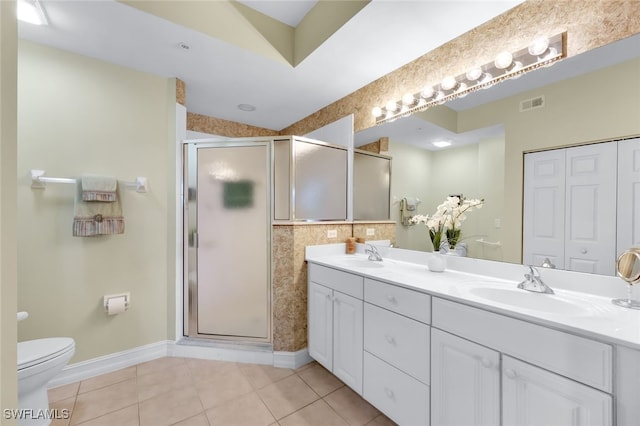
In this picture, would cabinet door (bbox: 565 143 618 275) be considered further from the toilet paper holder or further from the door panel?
the toilet paper holder

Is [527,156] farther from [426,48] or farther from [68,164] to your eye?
[68,164]

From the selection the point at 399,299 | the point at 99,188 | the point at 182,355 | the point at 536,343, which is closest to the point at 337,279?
the point at 399,299

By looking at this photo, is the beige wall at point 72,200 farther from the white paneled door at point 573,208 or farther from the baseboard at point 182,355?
the white paneled door at point 573,208

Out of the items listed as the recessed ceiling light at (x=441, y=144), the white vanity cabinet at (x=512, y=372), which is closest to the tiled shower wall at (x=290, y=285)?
the recessed ceiling light at (x=441, y=144)

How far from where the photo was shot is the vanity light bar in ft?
4.45

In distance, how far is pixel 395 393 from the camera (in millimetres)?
1392

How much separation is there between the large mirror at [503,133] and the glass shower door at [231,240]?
1.16 m

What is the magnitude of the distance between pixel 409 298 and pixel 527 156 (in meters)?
1.00

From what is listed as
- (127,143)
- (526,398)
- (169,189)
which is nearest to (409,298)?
(526,398)

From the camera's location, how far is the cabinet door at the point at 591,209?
1153mm

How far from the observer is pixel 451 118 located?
1776 millimetres

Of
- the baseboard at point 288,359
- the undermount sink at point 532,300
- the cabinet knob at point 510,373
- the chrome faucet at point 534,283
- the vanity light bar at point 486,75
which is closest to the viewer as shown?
the cabinet knob at point 510,373

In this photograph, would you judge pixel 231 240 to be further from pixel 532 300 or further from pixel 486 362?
pixel 532 300

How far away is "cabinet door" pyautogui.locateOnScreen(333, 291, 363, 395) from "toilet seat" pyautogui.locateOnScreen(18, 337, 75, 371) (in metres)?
1.63
